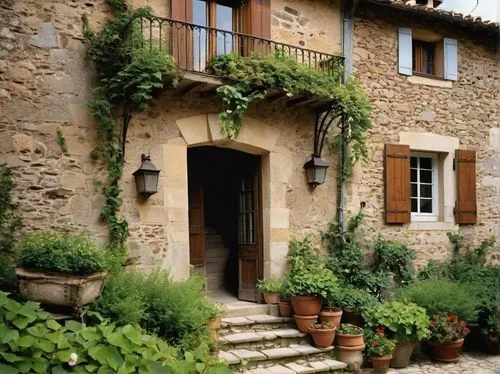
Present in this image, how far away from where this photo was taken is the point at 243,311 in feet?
22.8

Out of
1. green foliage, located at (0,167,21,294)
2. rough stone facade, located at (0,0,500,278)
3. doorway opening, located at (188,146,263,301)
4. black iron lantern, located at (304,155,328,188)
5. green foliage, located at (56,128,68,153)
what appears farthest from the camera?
doorway opening, located at (188,146,263,301)

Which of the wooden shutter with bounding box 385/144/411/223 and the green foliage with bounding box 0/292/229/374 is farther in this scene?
the wooden shutter with bounding box 385/144/411/223

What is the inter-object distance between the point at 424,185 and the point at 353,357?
404cm

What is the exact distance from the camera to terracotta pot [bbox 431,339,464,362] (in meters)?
6.92

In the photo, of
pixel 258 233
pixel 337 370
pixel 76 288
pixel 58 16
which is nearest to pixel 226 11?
pixel 58 16

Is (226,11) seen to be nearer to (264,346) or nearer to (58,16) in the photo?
(58,16)

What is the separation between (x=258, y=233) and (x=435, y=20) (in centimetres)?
512

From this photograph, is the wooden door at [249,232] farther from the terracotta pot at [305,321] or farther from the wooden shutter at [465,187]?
the wooden shutter at [465,187]

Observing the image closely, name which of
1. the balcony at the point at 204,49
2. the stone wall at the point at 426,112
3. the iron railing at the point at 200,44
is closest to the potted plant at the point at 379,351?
the stone wall at the point at 426,112

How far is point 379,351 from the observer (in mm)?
6395

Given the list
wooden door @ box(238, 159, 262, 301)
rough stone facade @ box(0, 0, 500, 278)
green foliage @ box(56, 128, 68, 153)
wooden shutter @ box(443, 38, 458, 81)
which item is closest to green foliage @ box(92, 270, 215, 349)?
rough stone facade @ box(0, 0, 500, 278)

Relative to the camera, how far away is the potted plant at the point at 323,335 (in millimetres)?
6453

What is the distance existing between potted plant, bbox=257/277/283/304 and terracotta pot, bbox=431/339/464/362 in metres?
2.32

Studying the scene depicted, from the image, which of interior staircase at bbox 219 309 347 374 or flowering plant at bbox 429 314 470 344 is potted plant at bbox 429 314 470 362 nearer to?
flowering plant at bbox 429 314 470 344
